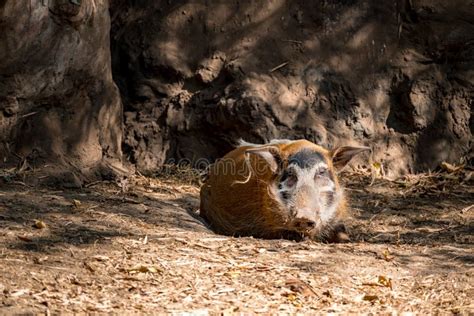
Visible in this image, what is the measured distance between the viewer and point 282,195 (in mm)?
7535

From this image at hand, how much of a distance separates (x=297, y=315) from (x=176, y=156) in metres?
6.14

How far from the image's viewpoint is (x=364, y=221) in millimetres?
8773

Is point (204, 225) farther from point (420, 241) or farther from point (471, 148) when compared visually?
point (471, 148)

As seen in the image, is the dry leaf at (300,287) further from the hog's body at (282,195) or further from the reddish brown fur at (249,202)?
the reddish brown fur at (249,202)

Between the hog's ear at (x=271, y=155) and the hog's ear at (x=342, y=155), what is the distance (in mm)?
610

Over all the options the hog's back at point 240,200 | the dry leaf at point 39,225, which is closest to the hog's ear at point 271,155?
the hog's back at point 240,200

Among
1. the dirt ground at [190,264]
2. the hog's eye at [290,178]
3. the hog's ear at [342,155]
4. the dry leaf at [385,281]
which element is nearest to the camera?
the dirt ground at [190,264]

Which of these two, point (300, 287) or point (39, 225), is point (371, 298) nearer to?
point (300, 287)

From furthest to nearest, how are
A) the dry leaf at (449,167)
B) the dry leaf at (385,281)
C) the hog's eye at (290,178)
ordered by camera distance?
the dry leaf at (449,167), the hog's eye at (290,178), the dry leaf at (385,281)

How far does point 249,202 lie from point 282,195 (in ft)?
1.73

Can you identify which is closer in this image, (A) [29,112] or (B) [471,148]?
(A) [29,112]

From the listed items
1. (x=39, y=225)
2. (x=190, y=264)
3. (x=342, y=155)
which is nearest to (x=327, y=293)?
(x=190, y=264)

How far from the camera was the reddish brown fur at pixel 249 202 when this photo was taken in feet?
25.2

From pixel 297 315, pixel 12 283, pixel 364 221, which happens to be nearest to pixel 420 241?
pixel 364 221
